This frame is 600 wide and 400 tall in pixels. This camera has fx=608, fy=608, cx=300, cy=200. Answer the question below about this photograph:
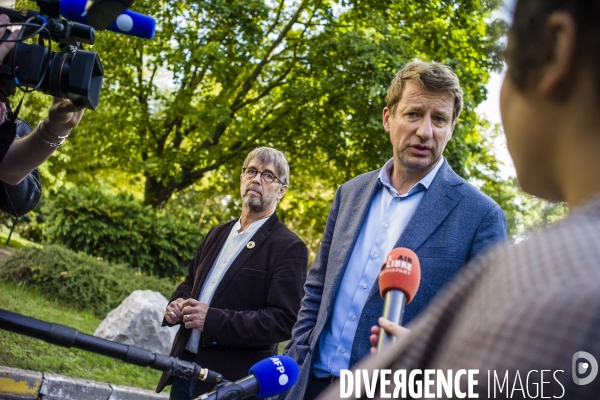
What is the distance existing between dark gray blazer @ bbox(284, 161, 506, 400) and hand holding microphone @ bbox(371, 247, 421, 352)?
1233mm

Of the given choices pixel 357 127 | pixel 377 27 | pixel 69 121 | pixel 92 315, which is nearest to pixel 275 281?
pixel 69 121

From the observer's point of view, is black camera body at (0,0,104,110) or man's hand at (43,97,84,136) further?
man's hand at (43,97,84,136)

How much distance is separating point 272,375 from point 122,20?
1307 mm

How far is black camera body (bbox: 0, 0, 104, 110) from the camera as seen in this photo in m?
2.06

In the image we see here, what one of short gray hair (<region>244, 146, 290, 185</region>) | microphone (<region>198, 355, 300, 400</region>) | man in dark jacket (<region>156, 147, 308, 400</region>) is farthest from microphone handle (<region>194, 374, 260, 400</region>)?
short gray hair (<region>244, 146, 290, 185</region>)

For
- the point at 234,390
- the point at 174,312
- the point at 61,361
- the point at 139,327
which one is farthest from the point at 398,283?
the point at 139,327

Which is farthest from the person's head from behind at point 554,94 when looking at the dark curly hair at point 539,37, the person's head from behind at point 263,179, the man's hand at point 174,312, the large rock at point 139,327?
the large rock at point 139,327

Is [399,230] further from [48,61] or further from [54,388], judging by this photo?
[54,388]

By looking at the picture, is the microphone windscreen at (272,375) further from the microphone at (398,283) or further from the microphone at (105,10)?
the microphone at (105,10)

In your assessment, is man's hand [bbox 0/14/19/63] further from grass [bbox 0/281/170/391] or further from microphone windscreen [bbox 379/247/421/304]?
grass [bbox 0/281/170/391]

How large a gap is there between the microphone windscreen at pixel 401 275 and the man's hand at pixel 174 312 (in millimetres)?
2620

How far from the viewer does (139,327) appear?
6996 mm

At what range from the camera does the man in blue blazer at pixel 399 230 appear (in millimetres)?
2617

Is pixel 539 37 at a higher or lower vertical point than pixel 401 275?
higher
